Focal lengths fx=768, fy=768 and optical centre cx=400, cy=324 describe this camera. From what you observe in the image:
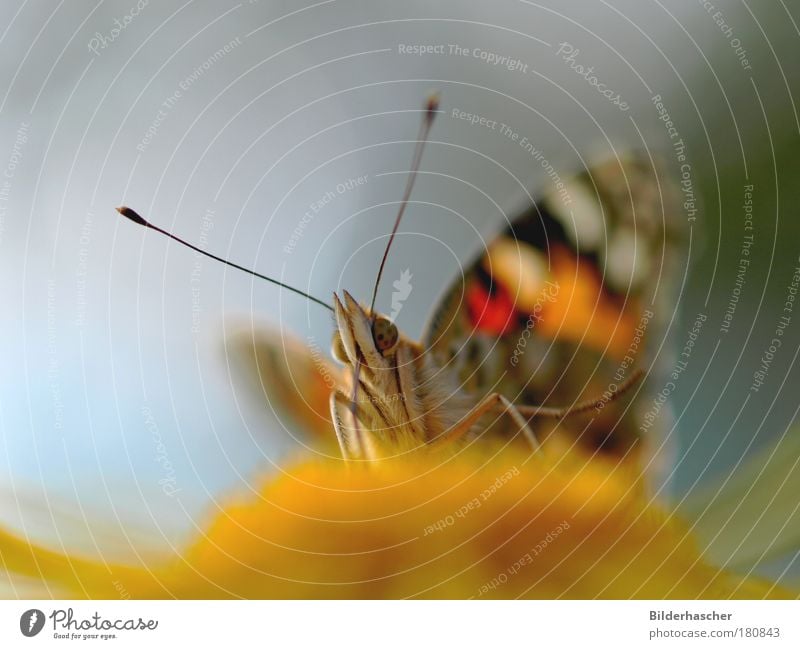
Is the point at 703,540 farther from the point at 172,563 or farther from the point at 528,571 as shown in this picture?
the point at 172,563

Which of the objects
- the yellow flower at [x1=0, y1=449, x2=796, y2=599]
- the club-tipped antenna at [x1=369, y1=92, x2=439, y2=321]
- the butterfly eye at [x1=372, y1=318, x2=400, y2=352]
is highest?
the club-tipped antenna at [x1=369, y1=92, x2=439, y2=321]

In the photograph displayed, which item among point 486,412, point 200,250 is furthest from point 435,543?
point 200,250

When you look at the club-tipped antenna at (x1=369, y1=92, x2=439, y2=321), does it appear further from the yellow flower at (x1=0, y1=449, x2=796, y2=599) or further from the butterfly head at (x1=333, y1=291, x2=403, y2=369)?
the yellow flower at (x1=0, y1=449, x2=796, y2=599)

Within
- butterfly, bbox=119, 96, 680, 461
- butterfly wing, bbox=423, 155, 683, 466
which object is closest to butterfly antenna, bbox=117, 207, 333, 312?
butterfly, bbox=119, 96, 680, 461

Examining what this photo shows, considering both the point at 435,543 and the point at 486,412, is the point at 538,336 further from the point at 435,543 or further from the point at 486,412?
the point at 435,543
